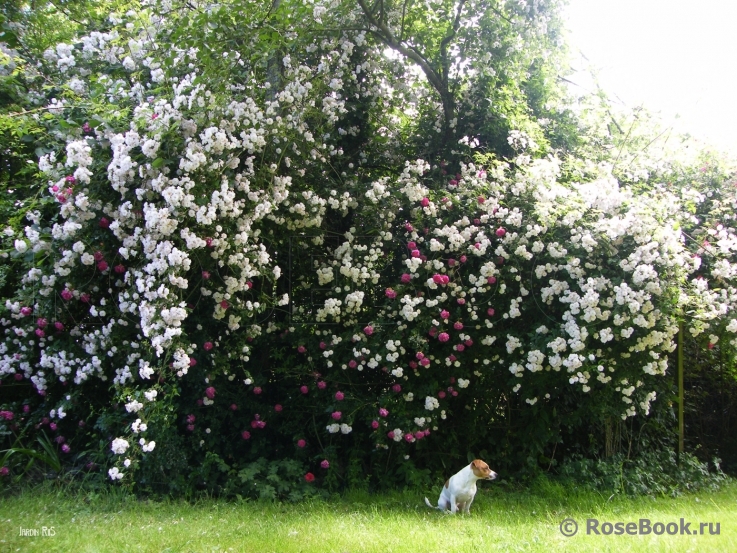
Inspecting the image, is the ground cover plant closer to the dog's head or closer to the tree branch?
the tree branch

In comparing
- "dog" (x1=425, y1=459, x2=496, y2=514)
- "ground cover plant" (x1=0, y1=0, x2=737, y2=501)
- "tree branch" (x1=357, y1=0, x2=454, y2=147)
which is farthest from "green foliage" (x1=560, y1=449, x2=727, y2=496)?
"tree branch" (x1=357, y1=0, x2=454, y2=147)

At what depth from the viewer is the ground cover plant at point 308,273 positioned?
4.74m

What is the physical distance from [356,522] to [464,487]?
0.80 meters

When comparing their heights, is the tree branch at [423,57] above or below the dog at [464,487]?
above

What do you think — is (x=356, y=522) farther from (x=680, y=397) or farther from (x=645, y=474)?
(x=680, y=397)

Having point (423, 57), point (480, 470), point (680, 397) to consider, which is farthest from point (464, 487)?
point (423, 57)

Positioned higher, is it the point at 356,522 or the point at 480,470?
the point at 480,470

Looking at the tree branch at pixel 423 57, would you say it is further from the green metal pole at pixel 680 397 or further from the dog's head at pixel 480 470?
Result: the dog's head at pixel 480 470

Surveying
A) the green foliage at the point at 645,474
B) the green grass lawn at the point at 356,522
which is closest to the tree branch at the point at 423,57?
the green foliage at the point at 645,474

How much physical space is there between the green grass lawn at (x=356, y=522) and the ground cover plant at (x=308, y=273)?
1.21 feet

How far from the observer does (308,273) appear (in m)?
5.87

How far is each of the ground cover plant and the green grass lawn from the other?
368mm

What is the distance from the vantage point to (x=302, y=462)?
532cm

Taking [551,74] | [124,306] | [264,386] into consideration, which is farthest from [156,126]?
[551,74]
